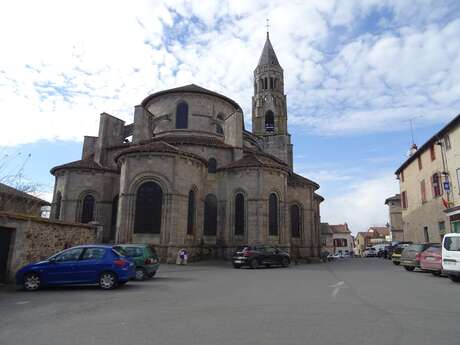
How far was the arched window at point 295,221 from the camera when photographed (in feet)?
96.8

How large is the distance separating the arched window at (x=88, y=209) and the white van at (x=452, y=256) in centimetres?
2238

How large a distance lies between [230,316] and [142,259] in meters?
7.21

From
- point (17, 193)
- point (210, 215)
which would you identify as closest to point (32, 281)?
point (17, 193)

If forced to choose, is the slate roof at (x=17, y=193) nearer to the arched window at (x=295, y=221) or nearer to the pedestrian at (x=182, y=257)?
the pedestrian at (x=182, y=257)

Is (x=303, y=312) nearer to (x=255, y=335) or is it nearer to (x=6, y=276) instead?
(x=255, y=335)

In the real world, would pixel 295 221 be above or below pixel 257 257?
above

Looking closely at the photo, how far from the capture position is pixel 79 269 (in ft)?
33.4

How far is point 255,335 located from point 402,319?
293 centimetres

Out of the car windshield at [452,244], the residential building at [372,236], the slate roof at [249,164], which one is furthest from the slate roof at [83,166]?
the residential building at [372,236]

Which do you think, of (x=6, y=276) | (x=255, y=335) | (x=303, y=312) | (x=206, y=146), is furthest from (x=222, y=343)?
(x=206, y=146)

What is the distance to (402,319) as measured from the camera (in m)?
6.34

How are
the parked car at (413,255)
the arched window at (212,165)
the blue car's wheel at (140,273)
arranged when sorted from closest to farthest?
the blue car's wheel at (140,273) < the parked car at (413,255) < the arched window at (212,165)

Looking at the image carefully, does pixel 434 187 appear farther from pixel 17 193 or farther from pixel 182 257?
pixel 17 193

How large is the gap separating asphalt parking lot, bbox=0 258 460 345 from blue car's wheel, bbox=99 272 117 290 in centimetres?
31
